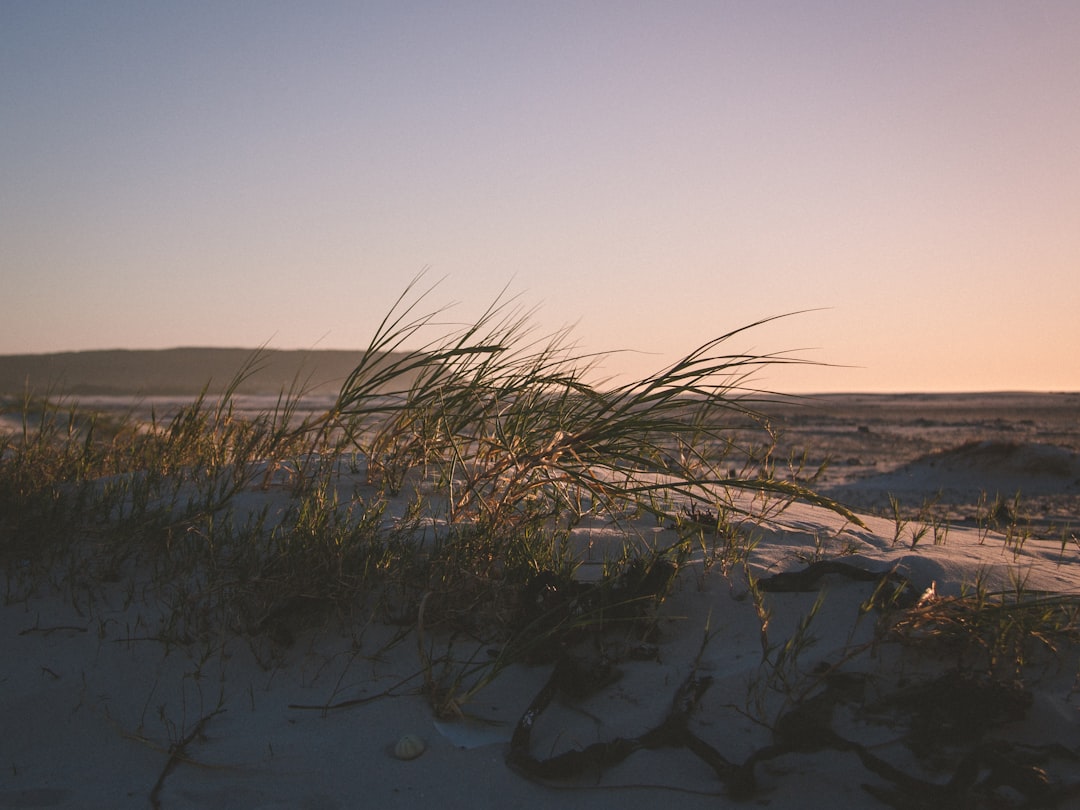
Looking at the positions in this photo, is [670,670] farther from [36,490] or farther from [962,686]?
[36,490]

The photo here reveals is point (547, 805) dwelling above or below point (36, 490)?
below

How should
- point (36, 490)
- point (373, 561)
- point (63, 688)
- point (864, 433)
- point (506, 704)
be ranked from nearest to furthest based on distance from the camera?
point (506, 704) < point (63, 688) < point (373, 561) < point (36, 490) < point (864, 433)

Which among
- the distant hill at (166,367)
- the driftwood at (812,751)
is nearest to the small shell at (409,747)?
the driftwood at (812,751)

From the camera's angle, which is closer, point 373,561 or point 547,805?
point 547,805

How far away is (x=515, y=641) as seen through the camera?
191 cm

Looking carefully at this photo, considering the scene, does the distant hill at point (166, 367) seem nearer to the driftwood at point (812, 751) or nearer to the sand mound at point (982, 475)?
the sand mound at point (982, 475)

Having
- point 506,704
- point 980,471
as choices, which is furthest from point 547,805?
point 980,471

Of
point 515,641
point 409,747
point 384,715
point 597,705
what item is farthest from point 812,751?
point 384,715

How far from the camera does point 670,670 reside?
1892mm

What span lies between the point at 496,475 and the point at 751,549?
0.84m

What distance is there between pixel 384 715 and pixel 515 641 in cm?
34

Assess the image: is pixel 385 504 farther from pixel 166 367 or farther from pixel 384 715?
pixel 166 367

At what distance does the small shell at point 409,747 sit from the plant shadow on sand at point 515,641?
2 centimetres

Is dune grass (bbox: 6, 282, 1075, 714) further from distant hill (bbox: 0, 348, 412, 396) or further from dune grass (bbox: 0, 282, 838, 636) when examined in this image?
distant hill (bbox: 0, 348, 412, 396)
